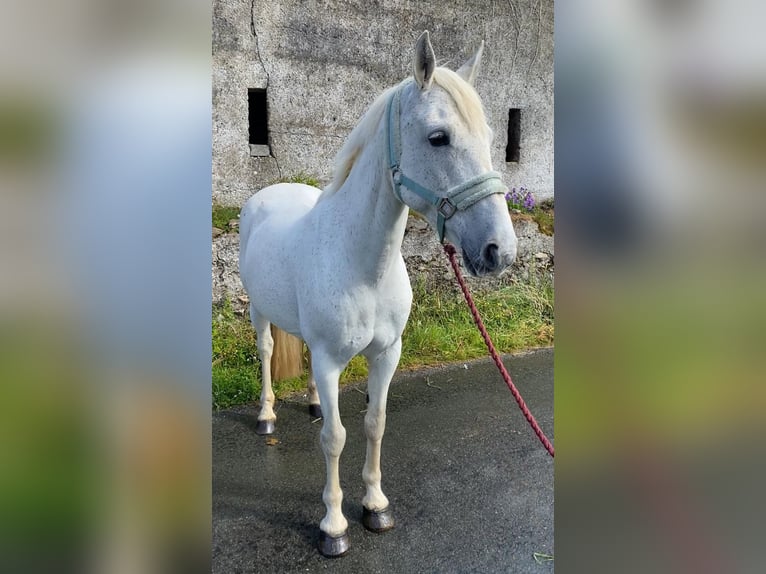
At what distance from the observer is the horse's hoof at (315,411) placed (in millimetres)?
3389

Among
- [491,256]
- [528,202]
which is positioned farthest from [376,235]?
[528,202]

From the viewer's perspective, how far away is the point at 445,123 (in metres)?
1.52

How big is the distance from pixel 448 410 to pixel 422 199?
2275 millimetres

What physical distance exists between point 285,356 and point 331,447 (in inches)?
62.4

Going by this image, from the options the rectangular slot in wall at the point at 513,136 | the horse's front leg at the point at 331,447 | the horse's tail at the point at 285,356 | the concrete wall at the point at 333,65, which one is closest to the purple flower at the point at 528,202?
the concrete wall at the point at 333,65

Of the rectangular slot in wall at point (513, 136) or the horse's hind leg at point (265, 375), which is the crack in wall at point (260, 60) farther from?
the rectangular slot in wall at point (513, 136)

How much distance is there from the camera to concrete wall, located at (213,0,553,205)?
161 inches

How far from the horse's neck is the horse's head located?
154 millimetres

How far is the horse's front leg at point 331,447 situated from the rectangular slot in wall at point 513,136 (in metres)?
4.10

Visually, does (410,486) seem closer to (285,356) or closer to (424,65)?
(285,356)

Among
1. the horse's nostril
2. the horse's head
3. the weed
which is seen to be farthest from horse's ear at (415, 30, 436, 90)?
the weed
